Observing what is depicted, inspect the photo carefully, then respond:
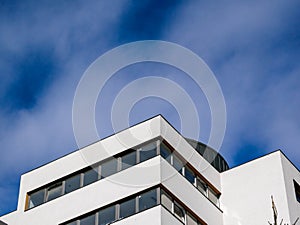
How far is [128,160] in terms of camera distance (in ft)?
84.9

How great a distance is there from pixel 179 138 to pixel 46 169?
6536 millimetres

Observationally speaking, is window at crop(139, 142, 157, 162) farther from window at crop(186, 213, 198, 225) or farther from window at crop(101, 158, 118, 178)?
window at crop(186, 213, 198, 225)

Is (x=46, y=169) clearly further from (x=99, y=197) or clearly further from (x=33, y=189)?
(x=99, y=197)

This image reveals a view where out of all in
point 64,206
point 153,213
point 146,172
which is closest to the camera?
point 153,213

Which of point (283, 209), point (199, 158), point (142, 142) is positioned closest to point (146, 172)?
point (142, 142)

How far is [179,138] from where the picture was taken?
26.8 m

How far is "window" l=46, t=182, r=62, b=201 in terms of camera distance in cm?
2796

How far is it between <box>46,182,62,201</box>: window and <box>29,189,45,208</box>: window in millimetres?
355

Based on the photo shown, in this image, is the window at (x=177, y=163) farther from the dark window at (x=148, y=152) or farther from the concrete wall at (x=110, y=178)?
the dark window at (x=148, y=152)

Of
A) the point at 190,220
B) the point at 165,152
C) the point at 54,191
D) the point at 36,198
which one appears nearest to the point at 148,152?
the point at 165,152

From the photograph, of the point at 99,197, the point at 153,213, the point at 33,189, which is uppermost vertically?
the point at 33,189

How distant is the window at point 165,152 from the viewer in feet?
83.2

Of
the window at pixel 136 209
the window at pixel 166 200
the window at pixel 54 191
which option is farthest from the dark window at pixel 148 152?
the window at pixel 54 191

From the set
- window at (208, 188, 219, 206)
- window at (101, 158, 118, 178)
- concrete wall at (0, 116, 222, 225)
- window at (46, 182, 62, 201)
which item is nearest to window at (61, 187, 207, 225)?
concrete wall at (0, 116, 222, 225)
